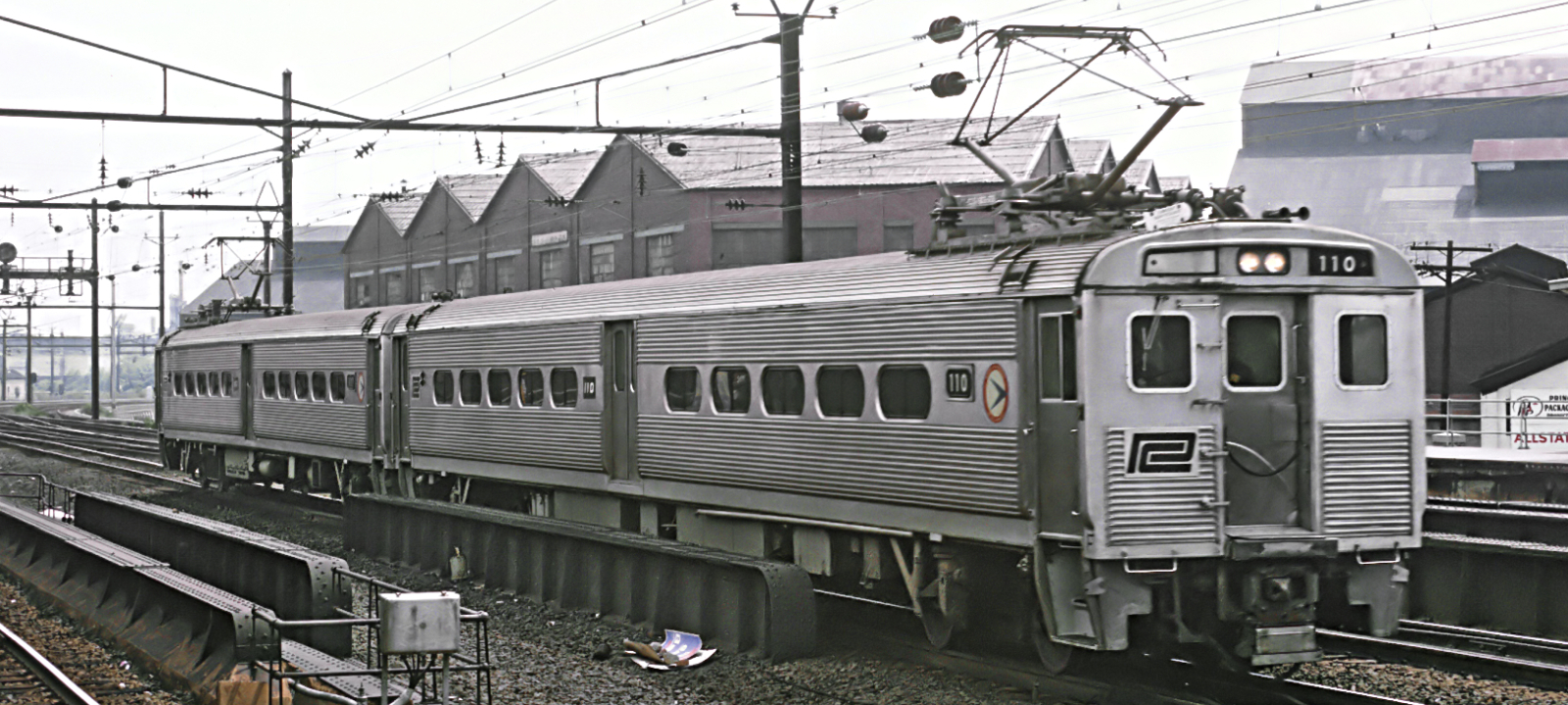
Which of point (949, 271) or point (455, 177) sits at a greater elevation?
point (455, 177)

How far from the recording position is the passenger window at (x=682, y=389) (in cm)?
1636

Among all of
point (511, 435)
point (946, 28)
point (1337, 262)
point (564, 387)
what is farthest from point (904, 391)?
point (511, 435)

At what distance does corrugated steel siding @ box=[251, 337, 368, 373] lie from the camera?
25.2m

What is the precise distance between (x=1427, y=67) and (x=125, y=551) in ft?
275

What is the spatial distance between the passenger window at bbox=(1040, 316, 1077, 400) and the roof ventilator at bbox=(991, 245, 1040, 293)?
15.1 inches

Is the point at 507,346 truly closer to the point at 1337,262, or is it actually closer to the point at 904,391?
the point at 904,391

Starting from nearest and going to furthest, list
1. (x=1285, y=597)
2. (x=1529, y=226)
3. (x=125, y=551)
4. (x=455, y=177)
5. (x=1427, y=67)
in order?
(x=1285, y=597)
(x=125, y=551)
(x=1529, y=226)
(x=455, y=177)
(x=1427, y=67)

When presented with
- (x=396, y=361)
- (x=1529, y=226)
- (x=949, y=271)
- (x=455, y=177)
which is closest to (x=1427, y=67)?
(x=1529, y=226)

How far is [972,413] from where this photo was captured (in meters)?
12.5

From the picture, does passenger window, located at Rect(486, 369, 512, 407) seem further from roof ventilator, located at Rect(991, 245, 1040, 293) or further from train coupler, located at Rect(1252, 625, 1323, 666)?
train coupler, located at Rect(1252, 625, 1323, 666)

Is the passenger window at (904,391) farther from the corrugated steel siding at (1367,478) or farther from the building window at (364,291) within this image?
the building window at (364,291)

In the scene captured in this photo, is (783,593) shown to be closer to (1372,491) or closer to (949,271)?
(949,271)

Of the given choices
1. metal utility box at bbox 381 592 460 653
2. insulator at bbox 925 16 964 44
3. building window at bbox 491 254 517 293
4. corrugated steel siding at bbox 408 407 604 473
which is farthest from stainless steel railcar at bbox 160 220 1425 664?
building window at bbox 491 254 517 293

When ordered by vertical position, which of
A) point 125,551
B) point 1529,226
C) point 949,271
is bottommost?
point 125,551
